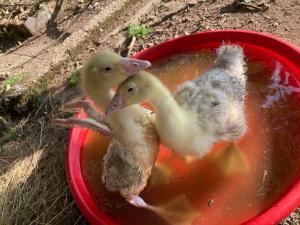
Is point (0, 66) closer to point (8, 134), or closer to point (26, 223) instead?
point (8, 134)

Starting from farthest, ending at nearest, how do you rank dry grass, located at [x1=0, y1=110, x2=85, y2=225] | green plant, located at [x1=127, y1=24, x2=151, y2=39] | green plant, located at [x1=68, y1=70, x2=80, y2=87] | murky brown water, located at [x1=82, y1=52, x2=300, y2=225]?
green plant, located at [x1=127, y1=24, x2=151, y2=39] → green plant, located at [x1=68, y1=70, x2=80, y2=87] → dry grass, located at [x1=0, y1=110, x2=85, y2=225] → murky brown water, located at [x1=82, y1=52, x2=300, y2=225]

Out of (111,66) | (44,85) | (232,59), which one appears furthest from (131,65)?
(44,85)

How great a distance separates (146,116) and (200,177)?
50 cm

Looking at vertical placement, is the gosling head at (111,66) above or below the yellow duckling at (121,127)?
above

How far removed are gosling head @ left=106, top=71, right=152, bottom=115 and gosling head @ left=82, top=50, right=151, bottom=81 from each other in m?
0.05

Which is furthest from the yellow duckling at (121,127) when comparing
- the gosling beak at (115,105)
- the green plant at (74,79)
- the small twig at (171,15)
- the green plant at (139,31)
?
the small twig at (171,15)

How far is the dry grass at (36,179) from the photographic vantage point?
325 cm

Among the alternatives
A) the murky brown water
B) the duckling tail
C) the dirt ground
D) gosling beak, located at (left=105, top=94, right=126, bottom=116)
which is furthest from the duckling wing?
the duckling tail

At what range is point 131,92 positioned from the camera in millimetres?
2521

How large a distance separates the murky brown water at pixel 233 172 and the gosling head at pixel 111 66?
75 cm

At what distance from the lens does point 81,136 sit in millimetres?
3352

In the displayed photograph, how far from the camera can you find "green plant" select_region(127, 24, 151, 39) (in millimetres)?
4289

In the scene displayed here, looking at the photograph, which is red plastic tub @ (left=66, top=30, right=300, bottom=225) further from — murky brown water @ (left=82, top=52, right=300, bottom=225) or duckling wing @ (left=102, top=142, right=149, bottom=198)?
duckling wing @ (left=102, top=142, right=149, bottom=198)

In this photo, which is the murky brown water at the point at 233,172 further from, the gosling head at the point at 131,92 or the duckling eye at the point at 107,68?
the duckling eye at the point at 107,68
